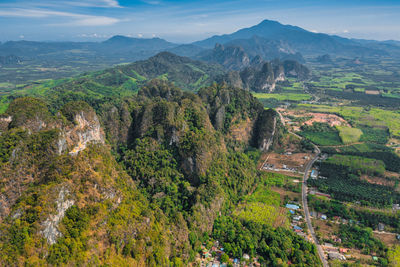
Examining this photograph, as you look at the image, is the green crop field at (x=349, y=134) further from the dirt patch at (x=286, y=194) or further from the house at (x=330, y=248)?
the house at (x=330, y=248)

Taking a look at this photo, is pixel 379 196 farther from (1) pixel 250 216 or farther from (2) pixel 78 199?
(2) pixel 78 199

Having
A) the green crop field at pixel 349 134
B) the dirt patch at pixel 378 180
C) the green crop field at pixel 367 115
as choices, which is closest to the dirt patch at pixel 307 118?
the green crop field at pixel 367 115

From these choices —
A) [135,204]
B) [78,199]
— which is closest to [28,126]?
[78,199]

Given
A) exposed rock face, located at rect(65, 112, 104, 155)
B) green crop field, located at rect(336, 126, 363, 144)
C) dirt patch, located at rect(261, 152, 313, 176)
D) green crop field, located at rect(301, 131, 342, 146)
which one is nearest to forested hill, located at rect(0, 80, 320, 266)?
exposed rock face, located at rect(65, 112, 104, 155)

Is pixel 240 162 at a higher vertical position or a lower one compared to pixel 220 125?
lower

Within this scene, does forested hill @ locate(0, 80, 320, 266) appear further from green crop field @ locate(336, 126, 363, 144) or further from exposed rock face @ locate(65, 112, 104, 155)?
green crop field @ locate(336, 126, 363, 144)

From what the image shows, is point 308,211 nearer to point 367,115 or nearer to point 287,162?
point 287,162
